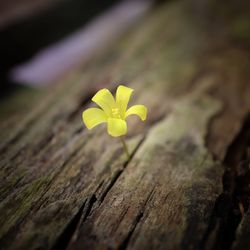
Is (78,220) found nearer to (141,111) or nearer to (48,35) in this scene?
(141,111)

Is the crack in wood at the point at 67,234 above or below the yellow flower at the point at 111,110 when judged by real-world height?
below

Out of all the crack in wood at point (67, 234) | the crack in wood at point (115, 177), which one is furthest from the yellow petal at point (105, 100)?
the crack in wood at point (67, 234)

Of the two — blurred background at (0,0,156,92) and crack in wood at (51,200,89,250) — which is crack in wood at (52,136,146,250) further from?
blurred background at (0,0,156,92)

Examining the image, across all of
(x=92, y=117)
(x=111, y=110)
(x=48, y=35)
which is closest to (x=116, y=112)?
(x=111, y=110)

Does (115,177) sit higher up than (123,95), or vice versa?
(123,95)

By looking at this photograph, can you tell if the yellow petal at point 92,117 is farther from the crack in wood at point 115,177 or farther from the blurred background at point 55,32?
the blurred background at point 55,32

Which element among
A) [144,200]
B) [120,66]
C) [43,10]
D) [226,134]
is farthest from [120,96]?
[43,10]

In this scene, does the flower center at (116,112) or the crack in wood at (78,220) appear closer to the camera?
the crack in wood at (78,220)
